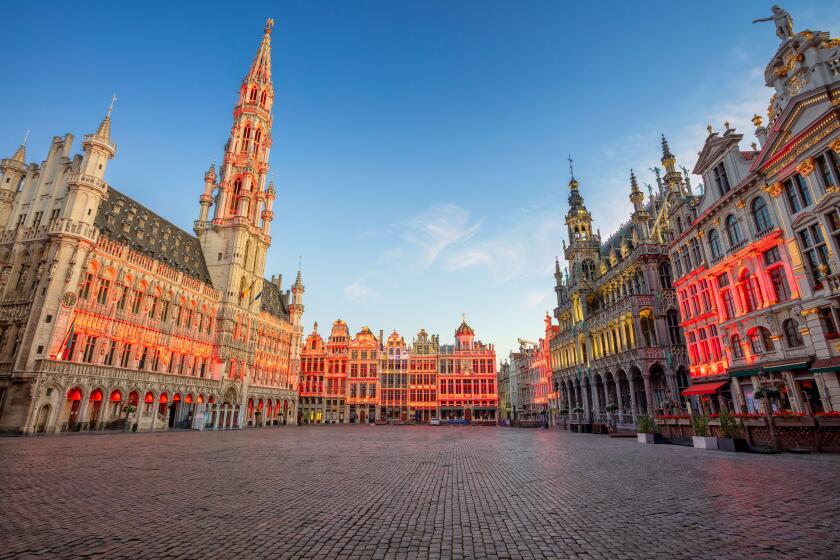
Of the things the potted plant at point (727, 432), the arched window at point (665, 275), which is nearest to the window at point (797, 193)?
the potted plant at point (727, 432)

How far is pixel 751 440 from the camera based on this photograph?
19.3 m

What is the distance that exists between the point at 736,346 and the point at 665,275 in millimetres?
12531

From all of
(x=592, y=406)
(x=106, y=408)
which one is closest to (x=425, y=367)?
(x=592, y=406)

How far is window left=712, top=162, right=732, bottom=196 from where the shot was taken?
2903cm

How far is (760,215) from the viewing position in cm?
2589

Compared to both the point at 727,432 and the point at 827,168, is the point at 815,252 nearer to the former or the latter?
the point at 827,168

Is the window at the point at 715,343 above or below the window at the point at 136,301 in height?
below

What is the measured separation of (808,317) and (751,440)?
314 inches

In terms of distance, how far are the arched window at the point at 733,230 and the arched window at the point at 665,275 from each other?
1068cm

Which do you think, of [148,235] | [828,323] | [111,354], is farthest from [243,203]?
[828,323]

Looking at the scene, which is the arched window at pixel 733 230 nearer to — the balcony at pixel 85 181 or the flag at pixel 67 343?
the flag at pixel 67 343

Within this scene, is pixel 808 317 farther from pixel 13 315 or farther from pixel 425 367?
pixel 425 367

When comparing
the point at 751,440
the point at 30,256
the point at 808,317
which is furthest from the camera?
the point at 30,256

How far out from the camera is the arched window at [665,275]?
38.7 m
